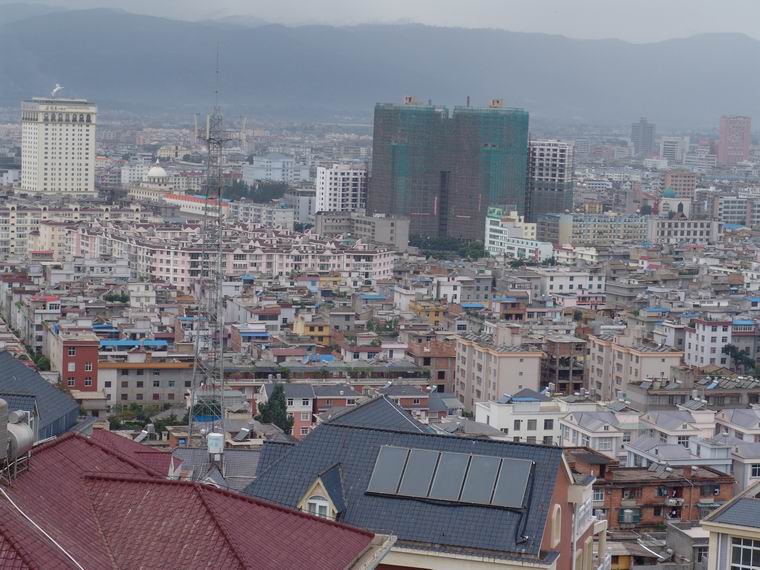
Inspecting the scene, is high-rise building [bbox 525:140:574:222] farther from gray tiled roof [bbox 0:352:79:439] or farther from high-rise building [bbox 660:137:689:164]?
high-rise building [bbox 660:137:689:164]

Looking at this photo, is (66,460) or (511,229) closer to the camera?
(66,460)

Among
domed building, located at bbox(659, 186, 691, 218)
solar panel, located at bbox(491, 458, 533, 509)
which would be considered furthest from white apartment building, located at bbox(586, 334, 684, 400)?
domed building, located at bbox(659, 186, 691, 218)

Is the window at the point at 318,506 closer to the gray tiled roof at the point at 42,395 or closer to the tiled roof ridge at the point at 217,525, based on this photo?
the tiled roof ridge at the point at 217,525

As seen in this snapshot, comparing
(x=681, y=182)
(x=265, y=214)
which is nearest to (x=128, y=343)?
(x=265, y=214)

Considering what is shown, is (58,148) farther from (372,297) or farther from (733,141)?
(733,141)

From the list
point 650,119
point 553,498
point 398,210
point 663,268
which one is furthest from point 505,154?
point 650,119

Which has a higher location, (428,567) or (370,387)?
(428,567)

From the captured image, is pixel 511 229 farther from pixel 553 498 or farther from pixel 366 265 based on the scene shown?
pixel 553 498
